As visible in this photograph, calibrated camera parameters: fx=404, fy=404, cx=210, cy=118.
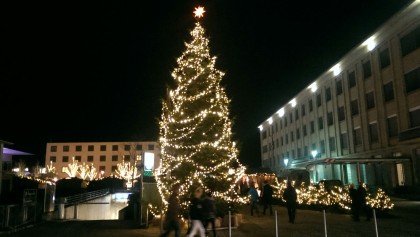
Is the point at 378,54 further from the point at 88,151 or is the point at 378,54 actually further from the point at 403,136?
the point at 88,151

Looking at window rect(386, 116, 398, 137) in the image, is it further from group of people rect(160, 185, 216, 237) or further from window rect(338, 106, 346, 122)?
group of people rect(160, 185, 216, 237)

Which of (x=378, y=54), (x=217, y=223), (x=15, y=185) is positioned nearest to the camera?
(x=217, y=223)

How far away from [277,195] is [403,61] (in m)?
17.0

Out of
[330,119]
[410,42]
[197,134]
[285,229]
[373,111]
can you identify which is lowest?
[285,229]

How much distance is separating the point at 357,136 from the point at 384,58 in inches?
396

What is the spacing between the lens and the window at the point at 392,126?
37225 mm

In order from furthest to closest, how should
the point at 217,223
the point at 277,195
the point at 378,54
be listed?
the point at 378,54 < the point at 277,195 < the point at 217,223

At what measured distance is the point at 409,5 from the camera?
109 feet

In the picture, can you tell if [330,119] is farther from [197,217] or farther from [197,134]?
[197,217]

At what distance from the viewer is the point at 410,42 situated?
3469cm

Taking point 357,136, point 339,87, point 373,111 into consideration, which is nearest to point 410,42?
point 373,111

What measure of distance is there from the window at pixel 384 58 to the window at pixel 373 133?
20.0 ft

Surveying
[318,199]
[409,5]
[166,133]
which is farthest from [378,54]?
[166,133]

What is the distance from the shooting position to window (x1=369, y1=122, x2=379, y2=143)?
4103 centimetres
